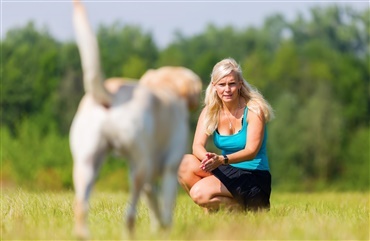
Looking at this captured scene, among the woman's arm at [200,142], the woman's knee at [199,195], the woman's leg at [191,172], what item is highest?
the woman's arm at [200,142]

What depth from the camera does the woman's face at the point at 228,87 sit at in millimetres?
7639

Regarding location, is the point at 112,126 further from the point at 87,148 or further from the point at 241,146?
the point at 241,146

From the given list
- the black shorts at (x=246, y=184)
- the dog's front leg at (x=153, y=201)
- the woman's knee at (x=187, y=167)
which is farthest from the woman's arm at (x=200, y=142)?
the dog's front leg at (x=153, y=201)

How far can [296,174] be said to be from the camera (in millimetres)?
48094

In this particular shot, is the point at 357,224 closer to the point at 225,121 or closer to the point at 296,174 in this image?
the point at 225,121

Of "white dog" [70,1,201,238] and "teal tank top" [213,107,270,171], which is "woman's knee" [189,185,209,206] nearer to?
"teal tank top" [213,107,270,171]

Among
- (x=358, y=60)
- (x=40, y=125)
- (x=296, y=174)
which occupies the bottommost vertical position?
(x=296, y=174)

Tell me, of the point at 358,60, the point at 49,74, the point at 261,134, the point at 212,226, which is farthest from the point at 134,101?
the point at 358,60

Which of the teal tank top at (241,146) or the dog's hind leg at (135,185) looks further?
the teal tank top at (241,146)

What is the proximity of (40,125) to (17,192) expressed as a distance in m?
41.0

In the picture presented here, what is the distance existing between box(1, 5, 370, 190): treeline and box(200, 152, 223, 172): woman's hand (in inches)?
1294

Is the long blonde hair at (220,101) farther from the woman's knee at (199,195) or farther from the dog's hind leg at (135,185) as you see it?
the dog's hind leg at (135,185)

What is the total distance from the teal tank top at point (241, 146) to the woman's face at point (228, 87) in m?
0.20

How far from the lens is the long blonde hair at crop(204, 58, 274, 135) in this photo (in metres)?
7.62
